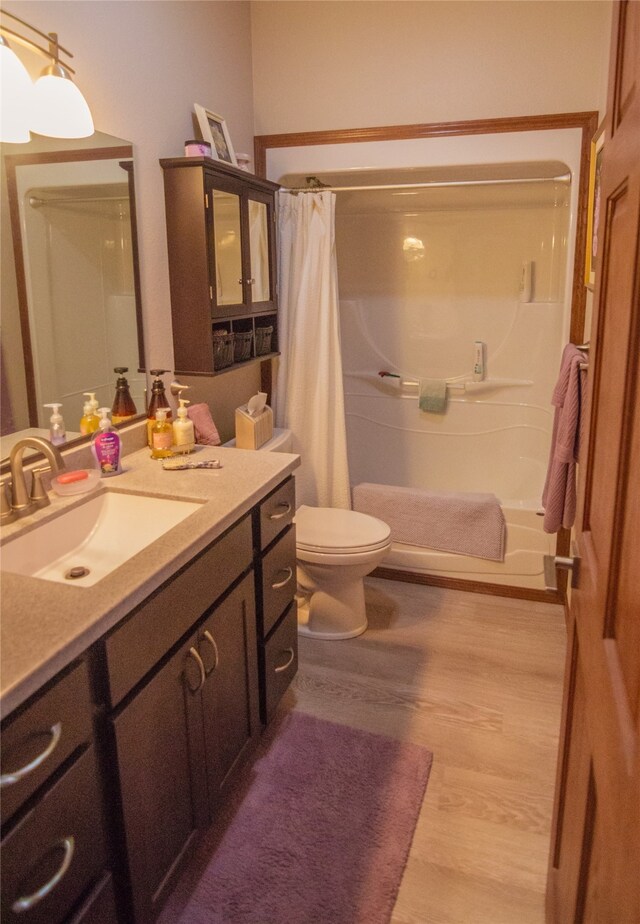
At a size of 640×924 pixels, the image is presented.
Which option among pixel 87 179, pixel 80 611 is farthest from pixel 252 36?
pixel 80 611

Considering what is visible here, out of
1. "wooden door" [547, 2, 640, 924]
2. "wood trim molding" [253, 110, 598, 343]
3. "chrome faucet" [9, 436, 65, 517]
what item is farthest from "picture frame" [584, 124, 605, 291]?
"chrome faucet" [9, 436, 65, 517]

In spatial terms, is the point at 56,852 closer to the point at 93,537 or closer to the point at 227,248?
the point at 93,537

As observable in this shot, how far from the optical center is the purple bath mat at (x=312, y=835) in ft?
5.19

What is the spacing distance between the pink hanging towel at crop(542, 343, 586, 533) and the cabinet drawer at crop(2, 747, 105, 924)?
1.75m

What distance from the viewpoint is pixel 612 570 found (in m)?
0.88

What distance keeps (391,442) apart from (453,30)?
2.00 metres

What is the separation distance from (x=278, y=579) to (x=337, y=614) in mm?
751

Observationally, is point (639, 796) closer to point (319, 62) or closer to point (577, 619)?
point (577, 619)

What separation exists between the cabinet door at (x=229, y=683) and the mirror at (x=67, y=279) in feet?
2.18

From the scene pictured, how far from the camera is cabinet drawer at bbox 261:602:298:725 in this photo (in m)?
1.97

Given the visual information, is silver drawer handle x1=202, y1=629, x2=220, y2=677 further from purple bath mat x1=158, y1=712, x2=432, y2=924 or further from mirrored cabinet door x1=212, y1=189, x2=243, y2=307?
mirrored cabinet door x1=212, y1=189, x2=243, y2=307

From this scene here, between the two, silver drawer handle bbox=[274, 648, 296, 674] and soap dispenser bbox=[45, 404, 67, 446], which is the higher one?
soap dispenser bbox=[45, 404, 67, 446]

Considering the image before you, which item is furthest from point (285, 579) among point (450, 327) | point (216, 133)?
point (450, 327)

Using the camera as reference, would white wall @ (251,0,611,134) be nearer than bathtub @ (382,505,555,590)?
Yes
